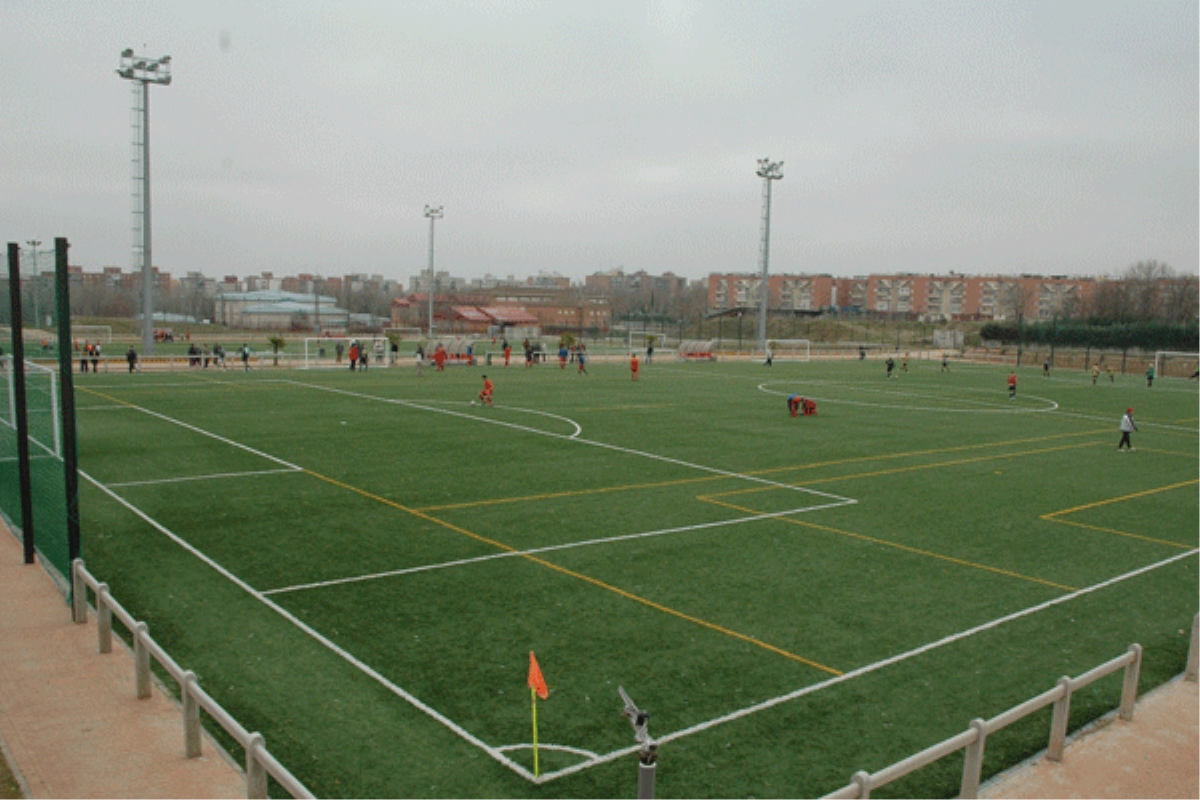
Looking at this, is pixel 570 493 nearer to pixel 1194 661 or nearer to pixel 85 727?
pixel 1194 661

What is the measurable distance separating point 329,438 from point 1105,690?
2012cm

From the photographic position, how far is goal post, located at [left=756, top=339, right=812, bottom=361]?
75175 millimetres

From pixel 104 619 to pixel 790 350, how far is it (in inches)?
3040

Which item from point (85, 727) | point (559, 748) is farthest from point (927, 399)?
point (85, 727)

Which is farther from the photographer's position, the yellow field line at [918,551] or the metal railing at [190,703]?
the yellow field line at [918,551]

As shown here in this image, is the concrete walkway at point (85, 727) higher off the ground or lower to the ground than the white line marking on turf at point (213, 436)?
higher

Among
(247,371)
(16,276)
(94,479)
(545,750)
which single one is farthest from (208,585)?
(247,371)

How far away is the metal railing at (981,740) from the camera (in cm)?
586

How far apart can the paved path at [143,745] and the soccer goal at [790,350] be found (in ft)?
209

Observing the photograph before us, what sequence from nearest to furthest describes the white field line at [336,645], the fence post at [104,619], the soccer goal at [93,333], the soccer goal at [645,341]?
the white field line at [336,645] < the fence post at [104,619] < the soccer goal at [93,333] < the soccer goal at [645,341]

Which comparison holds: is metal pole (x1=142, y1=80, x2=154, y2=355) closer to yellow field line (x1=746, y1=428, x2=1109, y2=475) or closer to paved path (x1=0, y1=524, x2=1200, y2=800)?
yellow field line (x1=746, y1=428, x2=1109, y2=475)

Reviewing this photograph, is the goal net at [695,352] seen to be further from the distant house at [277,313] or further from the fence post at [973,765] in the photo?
the fence post at [973,765]

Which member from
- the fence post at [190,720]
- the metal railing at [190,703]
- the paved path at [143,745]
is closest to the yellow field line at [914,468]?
the paved path at [143,745]

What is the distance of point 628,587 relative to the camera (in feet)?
40.4
